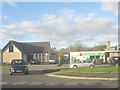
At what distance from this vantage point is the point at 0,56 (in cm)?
8369

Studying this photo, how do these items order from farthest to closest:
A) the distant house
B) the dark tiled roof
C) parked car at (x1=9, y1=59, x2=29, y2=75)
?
the dark tiled roof → the distant house → parked car at (x1=9, y1=59, x2=29, y2=75)

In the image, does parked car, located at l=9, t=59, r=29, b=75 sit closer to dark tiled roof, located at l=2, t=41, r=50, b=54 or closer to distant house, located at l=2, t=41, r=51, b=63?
distant house, located at l=2, t=41, r=51, b=63

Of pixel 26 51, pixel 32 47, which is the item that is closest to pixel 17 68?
pixel 26 51

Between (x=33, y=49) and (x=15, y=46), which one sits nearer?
(x=15, y=46)

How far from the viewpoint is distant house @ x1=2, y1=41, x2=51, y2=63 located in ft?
279

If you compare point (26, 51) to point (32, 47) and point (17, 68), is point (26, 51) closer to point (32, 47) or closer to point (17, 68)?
point (32, 47)

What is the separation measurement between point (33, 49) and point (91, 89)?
3079 inches

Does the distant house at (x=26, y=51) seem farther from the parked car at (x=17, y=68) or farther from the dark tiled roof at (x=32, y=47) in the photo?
the parked car at (x=17, y=68)

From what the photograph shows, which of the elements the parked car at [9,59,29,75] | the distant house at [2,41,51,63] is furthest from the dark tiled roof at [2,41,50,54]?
the parked car at [9,59,29,75]

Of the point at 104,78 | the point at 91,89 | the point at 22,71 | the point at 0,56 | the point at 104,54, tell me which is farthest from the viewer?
the point at 0,56

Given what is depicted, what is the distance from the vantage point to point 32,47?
93.7 metres

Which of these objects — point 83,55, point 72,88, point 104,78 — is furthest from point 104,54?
point 72,88

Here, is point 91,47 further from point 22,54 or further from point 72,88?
point 72,88

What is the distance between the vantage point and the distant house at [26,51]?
85.1m
